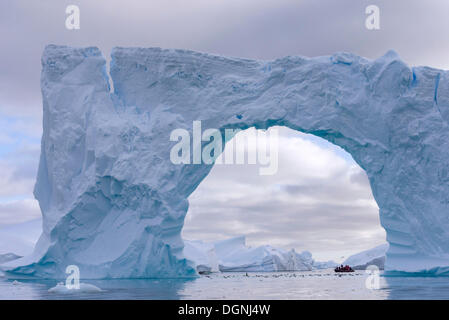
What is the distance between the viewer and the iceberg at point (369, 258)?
3497cm

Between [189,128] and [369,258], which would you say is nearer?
[189,128]

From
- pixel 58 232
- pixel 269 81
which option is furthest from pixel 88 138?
pixel 269 81

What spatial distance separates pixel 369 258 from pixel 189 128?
22.5 metres

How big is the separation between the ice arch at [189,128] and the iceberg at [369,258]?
61.6 feet

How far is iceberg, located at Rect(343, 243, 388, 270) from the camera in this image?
35.0m

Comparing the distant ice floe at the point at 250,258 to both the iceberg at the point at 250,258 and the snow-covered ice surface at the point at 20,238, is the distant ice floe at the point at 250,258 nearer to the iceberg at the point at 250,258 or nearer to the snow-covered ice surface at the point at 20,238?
the iceberg at the point at 250,258

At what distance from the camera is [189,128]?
57.6 ft

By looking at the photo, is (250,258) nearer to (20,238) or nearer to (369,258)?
(369,258)

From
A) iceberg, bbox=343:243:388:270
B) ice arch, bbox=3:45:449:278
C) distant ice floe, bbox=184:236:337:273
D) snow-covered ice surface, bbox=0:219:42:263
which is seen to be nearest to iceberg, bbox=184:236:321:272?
distant ice floe, bbox=184:236:337:273

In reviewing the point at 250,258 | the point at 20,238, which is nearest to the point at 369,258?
the point at 250,258
